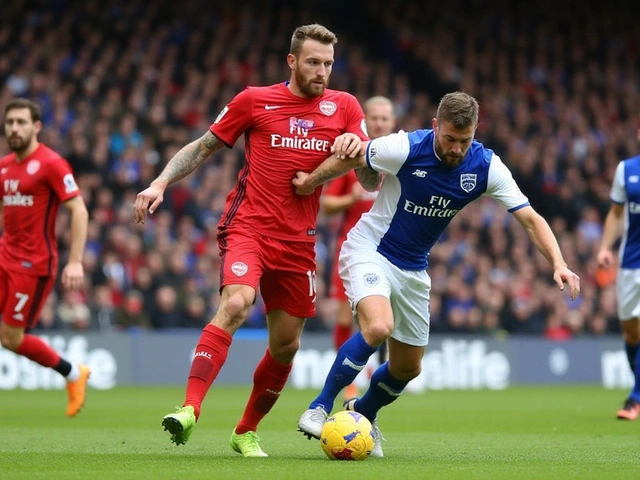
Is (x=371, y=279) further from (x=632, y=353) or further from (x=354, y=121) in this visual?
(x=632, y=353)

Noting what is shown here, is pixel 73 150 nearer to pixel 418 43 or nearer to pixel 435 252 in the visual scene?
pixel 435 252

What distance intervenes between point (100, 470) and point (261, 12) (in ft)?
70.3

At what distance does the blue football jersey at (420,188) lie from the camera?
24.3 feet

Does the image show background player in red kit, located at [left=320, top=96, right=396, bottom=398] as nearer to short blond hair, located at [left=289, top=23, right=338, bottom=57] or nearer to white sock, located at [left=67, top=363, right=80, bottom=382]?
white sock, located at [left=67, top=363, right=80, bottom=382]

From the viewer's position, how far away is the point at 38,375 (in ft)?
54.6

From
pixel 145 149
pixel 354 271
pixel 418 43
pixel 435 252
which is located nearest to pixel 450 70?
pixel 418 43

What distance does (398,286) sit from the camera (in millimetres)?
7582

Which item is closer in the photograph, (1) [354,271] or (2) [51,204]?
(1) [354,271]

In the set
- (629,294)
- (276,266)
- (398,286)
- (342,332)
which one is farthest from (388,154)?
(342,332)

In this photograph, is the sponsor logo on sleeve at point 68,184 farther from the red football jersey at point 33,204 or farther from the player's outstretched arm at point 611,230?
the player's outstretched arm at point 611,230

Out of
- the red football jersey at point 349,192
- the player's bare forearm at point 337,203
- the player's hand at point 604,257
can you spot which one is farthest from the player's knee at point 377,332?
the red football jersey at point 349,192

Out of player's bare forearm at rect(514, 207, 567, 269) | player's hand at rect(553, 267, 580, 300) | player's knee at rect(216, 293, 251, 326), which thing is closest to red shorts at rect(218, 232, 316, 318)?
player's knee at rect(216, 293, 251, 326)

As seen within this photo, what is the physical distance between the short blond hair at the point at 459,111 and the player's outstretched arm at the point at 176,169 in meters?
1.47

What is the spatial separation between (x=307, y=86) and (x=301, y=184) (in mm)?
664
